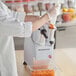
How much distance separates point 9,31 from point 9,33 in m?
0.01

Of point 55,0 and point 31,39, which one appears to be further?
point 55,0

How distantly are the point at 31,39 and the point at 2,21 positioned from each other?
80 centimetres

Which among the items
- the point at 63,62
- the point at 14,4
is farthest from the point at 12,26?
the point at 14,4

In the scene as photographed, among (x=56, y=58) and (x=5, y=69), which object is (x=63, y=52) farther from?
(x=5, y=69)

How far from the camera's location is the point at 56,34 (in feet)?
11.1

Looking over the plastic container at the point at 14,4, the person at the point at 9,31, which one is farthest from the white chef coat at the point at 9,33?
the plastic container at the point at 14,4

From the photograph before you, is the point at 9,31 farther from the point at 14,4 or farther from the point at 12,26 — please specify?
the point at 14,4

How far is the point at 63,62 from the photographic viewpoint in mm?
2305

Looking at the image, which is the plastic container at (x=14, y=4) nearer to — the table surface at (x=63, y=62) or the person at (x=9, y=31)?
the table surface at (x=63, y=62)

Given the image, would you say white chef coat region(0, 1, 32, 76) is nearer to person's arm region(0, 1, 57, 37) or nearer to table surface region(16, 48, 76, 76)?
person's arm region(0, 1, 57, 37)

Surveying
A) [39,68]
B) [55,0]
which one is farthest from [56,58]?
[55,0]

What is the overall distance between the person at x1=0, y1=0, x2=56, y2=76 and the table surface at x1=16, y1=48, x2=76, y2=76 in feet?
1.75

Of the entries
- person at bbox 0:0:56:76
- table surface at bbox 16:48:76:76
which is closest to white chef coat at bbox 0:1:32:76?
person at bbox 0:0:56:76

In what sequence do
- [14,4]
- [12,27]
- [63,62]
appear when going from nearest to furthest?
[12,27], [63,62], [14,4]
